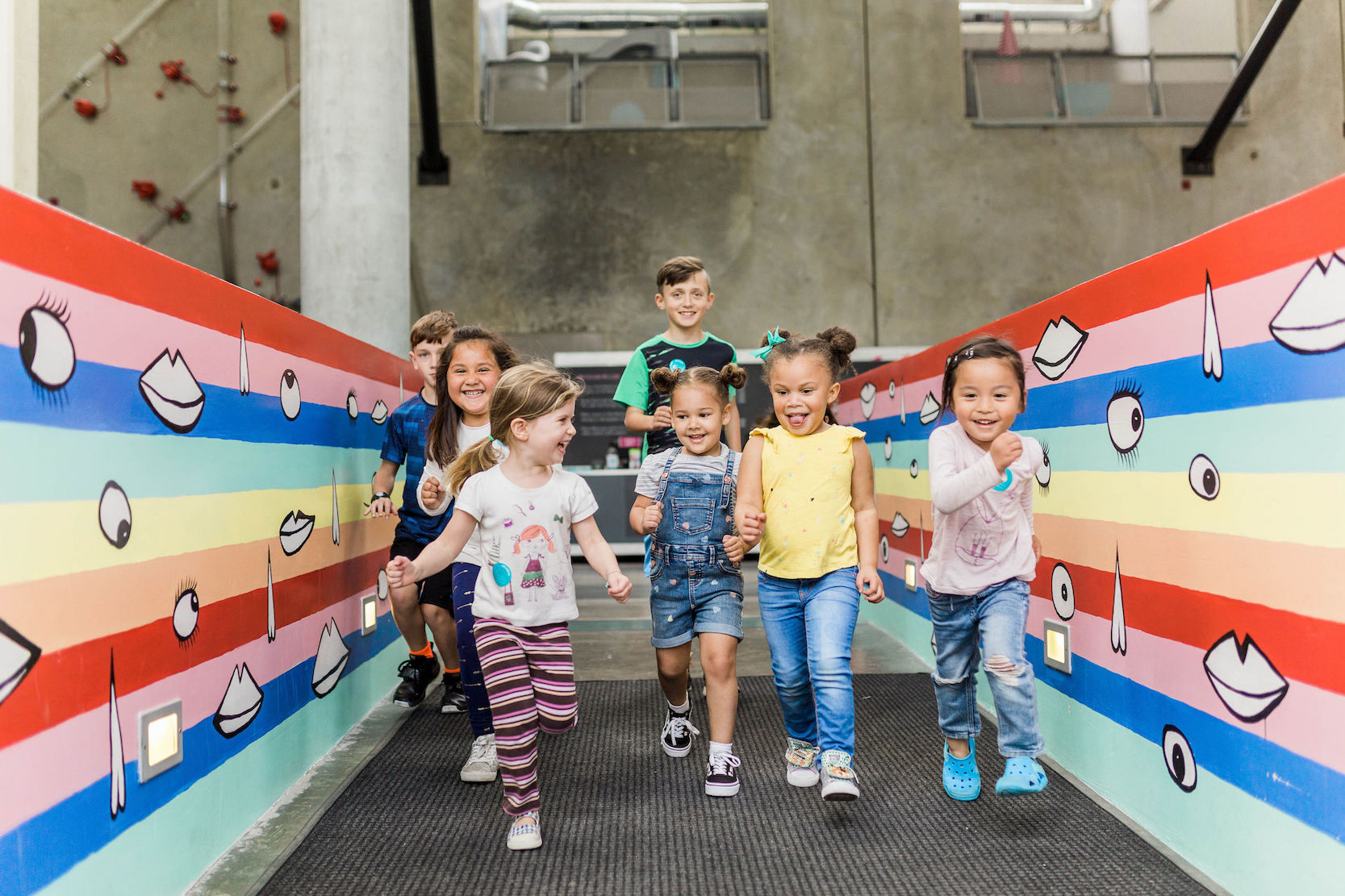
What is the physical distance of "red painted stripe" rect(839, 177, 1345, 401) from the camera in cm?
154

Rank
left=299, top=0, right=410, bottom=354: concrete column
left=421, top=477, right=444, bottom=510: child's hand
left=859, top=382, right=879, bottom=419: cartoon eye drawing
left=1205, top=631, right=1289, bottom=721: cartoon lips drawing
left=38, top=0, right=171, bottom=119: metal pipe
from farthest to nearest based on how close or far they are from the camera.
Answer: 1. left=38, top=0, right=171, bottom=119: metal pipe
2. left=299, top=0, right=410, bottom=354: concrete column
3. left=859, top=382, right=879, bottom=419: cartoon eye drawing
4. left=421, top=477, right=444, bottom=510: child's hand
5. left=1205, top=631, right=1289, bottom=721: cartoon lips drawing

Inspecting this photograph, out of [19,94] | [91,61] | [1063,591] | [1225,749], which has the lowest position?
[1225,749]

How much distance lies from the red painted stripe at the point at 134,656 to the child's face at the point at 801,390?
4.65ft

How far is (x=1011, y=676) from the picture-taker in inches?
84.5

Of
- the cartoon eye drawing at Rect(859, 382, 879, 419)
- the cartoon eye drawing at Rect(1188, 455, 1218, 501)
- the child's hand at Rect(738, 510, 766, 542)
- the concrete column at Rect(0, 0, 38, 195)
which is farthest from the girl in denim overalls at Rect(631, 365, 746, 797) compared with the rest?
the cartoon eye drawing at Rect(859, 382, 879, 419)

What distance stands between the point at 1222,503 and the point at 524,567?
151 centimetres

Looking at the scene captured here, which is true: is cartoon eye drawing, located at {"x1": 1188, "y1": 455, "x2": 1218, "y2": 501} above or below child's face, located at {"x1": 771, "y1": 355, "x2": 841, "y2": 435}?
below

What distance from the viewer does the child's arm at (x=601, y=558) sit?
2.11 meters

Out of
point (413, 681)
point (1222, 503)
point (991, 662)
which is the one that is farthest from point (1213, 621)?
point (413, 681)

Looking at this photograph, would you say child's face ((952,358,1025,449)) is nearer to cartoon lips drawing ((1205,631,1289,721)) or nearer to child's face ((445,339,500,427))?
cartoon lips drawing ((1205,631,1289,721))

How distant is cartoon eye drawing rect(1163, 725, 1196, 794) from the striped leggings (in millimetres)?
1346

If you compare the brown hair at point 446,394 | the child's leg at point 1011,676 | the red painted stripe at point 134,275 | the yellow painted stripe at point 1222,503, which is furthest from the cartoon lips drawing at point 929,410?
the red painted stripe at point 134,275

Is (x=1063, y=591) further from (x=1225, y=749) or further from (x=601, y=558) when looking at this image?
(x=601, y=558)

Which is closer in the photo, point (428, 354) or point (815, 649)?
point (815, 649)
